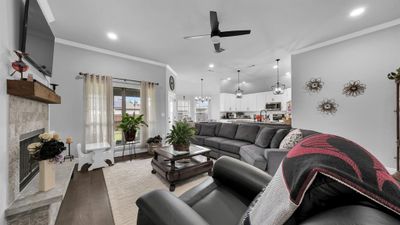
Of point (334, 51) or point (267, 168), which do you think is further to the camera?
point (334, 51)

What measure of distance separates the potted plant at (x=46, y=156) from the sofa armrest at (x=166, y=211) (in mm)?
1262

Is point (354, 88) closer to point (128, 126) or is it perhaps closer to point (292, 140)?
point (292, 140)

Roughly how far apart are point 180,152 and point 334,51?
12.9 feet

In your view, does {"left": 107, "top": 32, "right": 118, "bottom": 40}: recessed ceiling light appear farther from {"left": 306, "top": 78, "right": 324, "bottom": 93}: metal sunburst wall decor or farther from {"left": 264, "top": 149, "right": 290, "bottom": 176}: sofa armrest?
{"left": 306, "top": 78, "right": 324, "bottom": 93}: metal sunburst wall decor

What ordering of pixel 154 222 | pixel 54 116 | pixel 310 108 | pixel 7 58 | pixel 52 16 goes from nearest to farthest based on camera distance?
pixel 154 222, pixel 7 58, pixel 52 16, pixel 54 116, pixel 310 108

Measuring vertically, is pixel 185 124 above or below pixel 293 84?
below

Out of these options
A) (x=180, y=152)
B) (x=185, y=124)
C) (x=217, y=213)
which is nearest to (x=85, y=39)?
(x=185, y=124)

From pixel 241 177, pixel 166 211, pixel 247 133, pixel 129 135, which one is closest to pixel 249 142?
pixel 247 133

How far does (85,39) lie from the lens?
315 centimetres

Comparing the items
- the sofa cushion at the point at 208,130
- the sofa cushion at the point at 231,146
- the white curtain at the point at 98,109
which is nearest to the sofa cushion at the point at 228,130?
the sofa cushion at the point at 208,130

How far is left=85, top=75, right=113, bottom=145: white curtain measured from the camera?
3.34 m

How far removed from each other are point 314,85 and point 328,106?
0.57 m

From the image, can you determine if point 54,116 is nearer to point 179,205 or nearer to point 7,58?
point 7,58

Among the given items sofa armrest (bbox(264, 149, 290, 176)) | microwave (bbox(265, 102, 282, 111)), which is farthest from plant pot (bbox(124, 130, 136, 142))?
microwave (bbox(265, 102, 282, 111))
